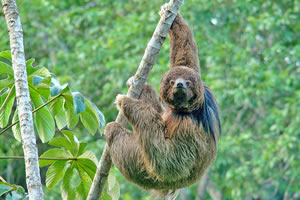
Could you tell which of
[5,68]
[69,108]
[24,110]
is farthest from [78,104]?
[5,68]

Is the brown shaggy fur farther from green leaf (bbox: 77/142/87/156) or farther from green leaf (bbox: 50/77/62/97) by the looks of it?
green leaf (bbox: 50/77/62/97)

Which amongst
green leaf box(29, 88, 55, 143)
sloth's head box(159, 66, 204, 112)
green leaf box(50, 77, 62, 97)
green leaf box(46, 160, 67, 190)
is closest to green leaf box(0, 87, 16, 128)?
green leaf box(29, 88, 55, 143)

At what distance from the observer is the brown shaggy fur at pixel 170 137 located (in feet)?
19.9

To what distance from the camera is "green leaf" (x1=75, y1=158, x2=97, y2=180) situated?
19.2 feet

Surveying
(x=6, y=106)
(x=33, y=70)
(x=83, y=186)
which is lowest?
(x=83, y=186)

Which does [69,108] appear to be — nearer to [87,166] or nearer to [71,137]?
[71,137]

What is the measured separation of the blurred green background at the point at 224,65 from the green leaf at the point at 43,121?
6415mm

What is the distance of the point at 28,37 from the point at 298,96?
818 centimetres

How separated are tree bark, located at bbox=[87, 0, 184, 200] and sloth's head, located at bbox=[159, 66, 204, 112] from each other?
599 mm

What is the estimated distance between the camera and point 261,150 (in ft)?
45.5

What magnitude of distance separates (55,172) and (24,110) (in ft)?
5.46

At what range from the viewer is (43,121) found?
19.0ft

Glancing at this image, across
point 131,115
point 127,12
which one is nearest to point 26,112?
point 131,115

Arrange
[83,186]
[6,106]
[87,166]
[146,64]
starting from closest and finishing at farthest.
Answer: [146,64] → [6,106] → [87,166] → [83,186]
